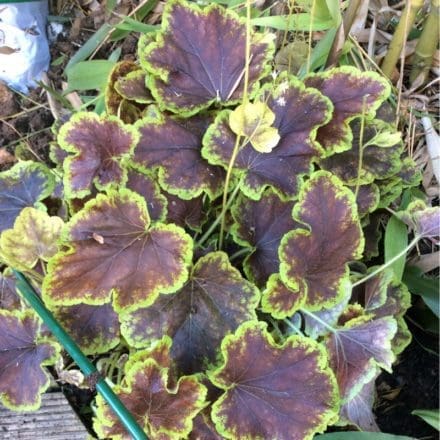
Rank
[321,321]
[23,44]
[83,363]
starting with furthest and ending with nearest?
1. [23,44]
2. [321,321]
3. [83,363]

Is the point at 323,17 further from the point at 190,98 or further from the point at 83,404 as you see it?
the point at 83,404

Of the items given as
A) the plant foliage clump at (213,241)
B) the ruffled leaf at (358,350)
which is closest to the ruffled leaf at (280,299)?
the plant foliage clump at (213,241)

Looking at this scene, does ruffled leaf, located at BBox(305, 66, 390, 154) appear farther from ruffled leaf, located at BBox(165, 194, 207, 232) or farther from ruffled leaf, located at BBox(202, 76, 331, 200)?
ruffled leaf, located at BBox(165, 194, 207, 232)

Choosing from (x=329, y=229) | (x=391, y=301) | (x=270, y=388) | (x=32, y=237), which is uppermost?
(x=32, y=237)

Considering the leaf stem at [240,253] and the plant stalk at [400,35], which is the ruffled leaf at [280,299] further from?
the plant stalk at [400,35]

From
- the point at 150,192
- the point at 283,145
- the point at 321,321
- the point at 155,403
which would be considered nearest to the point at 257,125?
the point at 283,145

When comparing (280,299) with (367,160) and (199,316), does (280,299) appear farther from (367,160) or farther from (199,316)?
(367,160)
